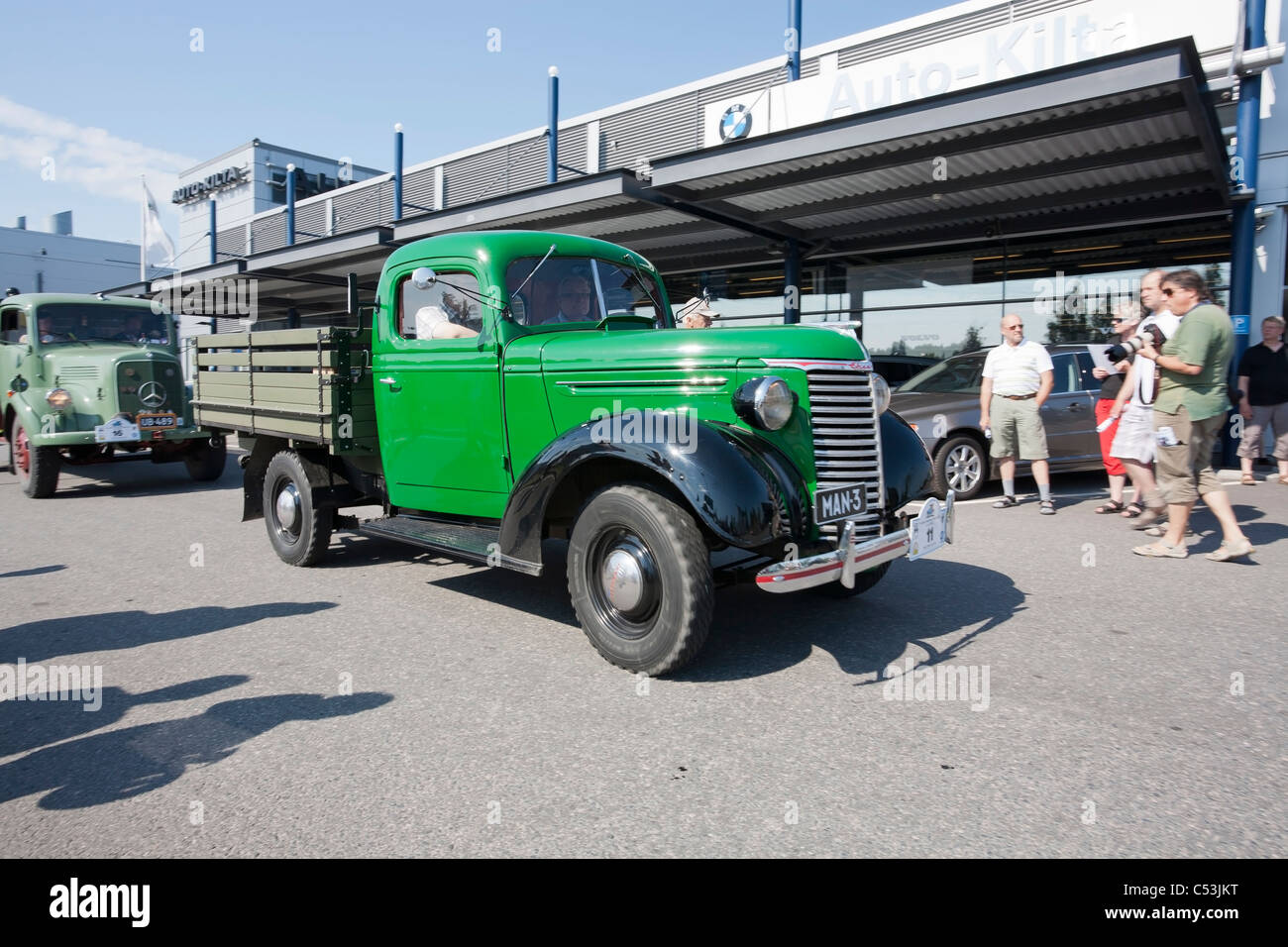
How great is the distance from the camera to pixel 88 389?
9844 millimetres

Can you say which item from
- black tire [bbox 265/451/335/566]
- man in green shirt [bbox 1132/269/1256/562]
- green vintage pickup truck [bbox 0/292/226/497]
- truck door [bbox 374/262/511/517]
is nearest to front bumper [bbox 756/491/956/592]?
truck door [bbox 374/262/511/517]

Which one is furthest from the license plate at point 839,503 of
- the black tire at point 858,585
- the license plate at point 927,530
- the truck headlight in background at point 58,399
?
the truck headlight in background at point 58,399

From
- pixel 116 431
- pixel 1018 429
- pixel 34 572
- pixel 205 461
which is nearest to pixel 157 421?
pixel 116 431

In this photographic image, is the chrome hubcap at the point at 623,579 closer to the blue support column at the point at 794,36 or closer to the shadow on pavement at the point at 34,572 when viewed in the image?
the shadow on pavement at the point at 34,572

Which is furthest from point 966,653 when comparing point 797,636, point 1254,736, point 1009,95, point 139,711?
point 1009,95

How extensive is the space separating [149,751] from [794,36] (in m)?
13.6

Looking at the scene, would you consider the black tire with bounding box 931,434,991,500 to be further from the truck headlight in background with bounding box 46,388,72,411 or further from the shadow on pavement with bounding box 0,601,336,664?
the truck headlight in background with bounding box 46,388,72,411

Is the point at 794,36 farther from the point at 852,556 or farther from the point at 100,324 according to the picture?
the point at 852,556

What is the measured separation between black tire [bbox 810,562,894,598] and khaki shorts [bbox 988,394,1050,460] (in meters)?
3.44

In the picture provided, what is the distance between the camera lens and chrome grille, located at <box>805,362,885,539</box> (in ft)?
13.1

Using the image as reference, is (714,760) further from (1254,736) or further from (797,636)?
(1254,736)

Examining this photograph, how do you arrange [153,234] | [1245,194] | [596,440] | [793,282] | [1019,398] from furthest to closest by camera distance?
[153,234] → [793,282] → [1245,194] → [1019,398] → [596,440]
